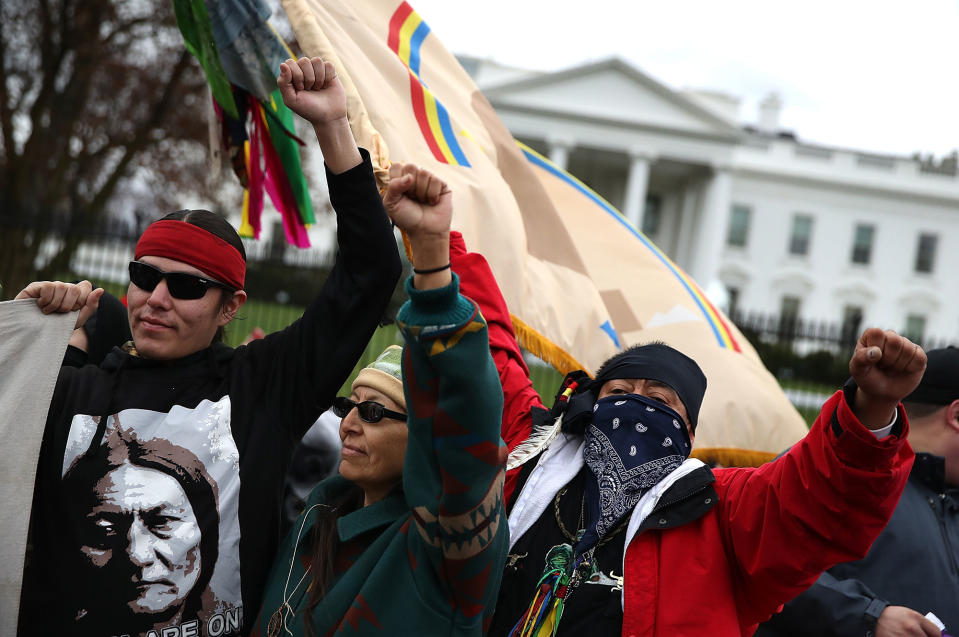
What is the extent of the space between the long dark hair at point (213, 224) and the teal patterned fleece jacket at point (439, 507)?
726 millimetres

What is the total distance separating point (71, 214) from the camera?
10.6m

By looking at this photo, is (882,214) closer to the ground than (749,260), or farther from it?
farther from it

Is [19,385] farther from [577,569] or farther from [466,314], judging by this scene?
[577,569]

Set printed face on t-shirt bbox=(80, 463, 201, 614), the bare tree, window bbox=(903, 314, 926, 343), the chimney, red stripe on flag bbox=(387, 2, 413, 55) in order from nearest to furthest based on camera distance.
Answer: printed face on t-shirt bbox=(80, 463, 201, 614)
red stripe on flag bbox=(387, 2, 413, 55)
the bare tree
window bbox=(903, 314, 926, 343)
the chimney

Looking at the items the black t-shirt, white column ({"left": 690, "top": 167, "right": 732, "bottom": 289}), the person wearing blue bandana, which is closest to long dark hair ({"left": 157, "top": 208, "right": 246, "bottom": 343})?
the person wearing blue bandana

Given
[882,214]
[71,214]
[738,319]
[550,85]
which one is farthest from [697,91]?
[71,214]

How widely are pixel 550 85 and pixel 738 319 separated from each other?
35.2 m

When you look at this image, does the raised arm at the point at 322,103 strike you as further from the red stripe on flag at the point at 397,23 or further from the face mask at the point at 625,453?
the red stripe on flag at the point at 397,23

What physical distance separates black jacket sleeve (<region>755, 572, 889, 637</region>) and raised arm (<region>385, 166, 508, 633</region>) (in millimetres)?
1349

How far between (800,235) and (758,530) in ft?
165

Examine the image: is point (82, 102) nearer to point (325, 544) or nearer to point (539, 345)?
point (539, 345)

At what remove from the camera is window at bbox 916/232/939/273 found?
4800cm

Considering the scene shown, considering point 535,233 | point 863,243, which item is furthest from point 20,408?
point 863,243

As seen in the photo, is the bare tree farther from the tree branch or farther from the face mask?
the face mask
